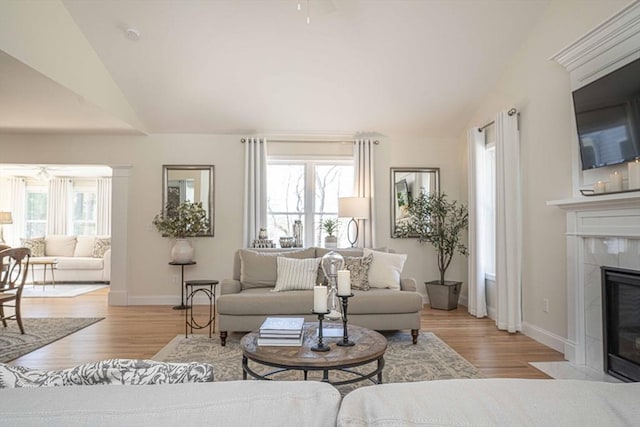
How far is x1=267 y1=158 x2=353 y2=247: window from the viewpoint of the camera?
622 cm

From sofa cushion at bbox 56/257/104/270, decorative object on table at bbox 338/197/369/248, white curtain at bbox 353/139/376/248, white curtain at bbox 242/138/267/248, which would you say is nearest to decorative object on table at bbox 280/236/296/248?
white curtain at bbox 242/138/267/248

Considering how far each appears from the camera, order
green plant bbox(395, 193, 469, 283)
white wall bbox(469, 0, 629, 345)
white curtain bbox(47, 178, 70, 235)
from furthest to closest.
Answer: white curtain bbox(47, 178, 70, 235), green plant bbox(395, 193, 469, 283), white wall bbox(469, 0, 629, 345)

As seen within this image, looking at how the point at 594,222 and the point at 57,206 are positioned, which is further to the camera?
the point at 57,206

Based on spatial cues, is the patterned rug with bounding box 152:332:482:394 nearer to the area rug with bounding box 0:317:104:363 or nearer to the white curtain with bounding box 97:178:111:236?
the area rug with bounding box 0:317:104:363

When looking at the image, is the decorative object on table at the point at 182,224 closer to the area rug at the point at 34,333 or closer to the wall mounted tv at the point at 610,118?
the area rug at the point at 34,333

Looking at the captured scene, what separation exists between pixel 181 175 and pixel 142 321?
7.19 feet

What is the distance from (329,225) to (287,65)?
2.34m

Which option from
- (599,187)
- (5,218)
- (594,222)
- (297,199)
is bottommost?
(594,222)

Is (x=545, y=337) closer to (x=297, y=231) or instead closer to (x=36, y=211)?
(x=297, y=231)

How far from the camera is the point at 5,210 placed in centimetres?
899

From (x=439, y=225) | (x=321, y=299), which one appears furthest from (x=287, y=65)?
(x=321, y=299)

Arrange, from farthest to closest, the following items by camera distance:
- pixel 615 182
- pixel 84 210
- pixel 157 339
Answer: pixel 84 210 < pixel 157 339 < pixel 615 182

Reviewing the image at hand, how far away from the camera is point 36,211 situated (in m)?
9.33

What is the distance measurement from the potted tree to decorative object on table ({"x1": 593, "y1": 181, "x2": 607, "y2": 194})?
255cm
